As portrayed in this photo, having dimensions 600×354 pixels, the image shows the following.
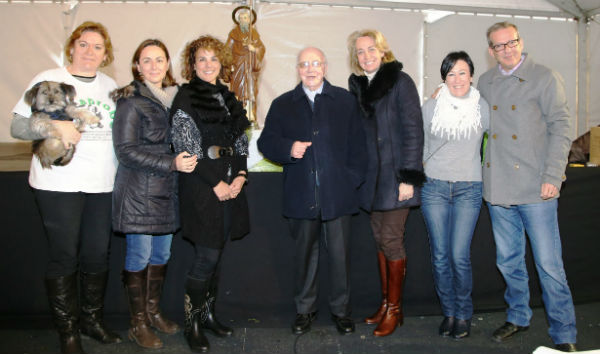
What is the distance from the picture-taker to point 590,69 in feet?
15.8

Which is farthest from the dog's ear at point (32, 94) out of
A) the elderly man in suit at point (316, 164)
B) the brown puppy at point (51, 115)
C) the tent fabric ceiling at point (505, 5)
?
the tent fabric ceiling at point (505, 5)

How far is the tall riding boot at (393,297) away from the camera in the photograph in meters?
2.27

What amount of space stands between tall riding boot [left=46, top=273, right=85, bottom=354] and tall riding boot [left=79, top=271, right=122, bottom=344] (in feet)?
0.24

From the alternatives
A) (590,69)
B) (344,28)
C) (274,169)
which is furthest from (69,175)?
(590,69)

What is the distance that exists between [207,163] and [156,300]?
2.78ft

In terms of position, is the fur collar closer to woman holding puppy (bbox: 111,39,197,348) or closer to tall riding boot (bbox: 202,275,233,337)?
woman holding puppy (bbox: 111,39,197,348)

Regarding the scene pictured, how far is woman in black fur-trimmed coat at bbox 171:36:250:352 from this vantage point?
6.44 ft

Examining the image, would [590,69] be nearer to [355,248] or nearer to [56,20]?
[355,248]

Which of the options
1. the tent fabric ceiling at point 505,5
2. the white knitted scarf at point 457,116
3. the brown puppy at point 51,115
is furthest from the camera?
the tent fabric ceiling at point 505,5

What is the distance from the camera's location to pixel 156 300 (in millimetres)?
2301

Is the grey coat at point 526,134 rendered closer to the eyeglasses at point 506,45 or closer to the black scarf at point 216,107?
the eyeglasses at point 506,45

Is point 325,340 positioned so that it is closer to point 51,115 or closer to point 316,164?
point 316,164

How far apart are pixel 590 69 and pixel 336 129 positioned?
413 cm

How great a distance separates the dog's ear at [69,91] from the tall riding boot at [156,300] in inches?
35.0
